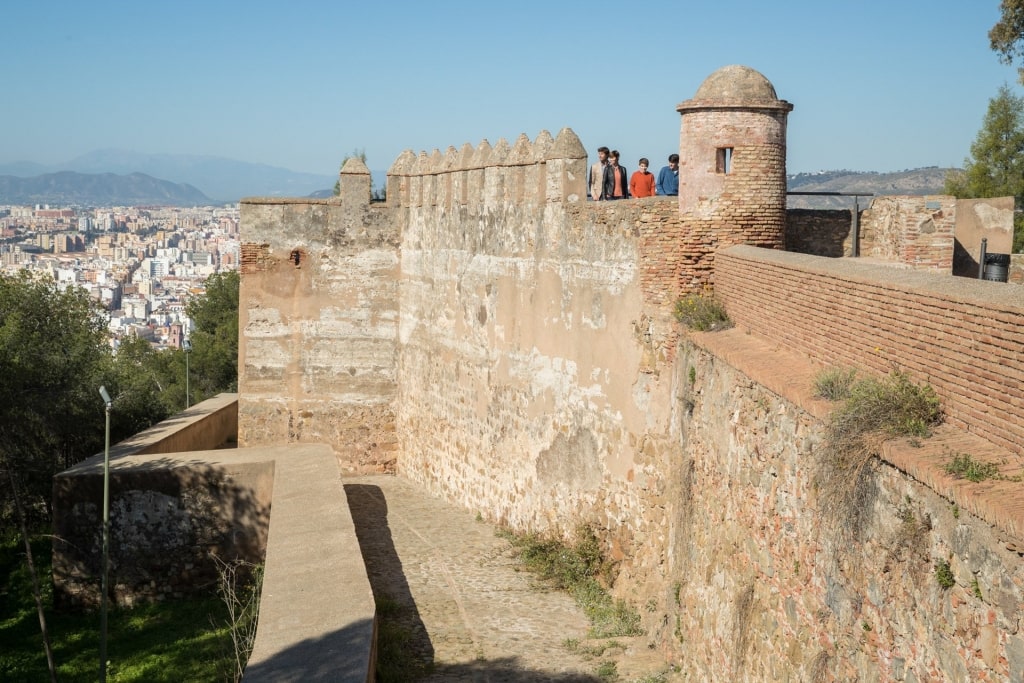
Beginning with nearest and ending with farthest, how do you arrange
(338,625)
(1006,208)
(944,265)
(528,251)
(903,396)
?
(903,396) → (338,625) → (944,265) → (1006,208) → (528,251)

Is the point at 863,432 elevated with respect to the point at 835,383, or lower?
lower

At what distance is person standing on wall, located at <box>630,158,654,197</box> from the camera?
12.3m

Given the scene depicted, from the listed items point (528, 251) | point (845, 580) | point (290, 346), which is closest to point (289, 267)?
point (290, 346)

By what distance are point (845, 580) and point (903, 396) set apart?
3.63 feet

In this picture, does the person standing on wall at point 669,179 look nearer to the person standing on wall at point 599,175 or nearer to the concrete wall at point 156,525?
the person standing on wall at point 599,175

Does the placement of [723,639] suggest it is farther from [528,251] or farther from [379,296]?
[379,296]

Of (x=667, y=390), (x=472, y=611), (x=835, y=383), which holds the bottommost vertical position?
(x=472, y=611)

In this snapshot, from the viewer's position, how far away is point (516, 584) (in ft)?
40.4

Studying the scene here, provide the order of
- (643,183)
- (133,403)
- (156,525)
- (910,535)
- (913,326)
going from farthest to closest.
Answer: (133,403), (156,525), (643,183), (913,326), (910,535)

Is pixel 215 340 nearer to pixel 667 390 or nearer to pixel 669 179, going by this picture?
pixel 669 179

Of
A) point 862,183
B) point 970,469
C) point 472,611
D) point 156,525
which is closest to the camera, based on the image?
point 970,469

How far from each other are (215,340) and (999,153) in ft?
74.6

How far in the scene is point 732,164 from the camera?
Answer: 31.6 feet

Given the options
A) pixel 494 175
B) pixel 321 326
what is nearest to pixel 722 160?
pixel 494 175
